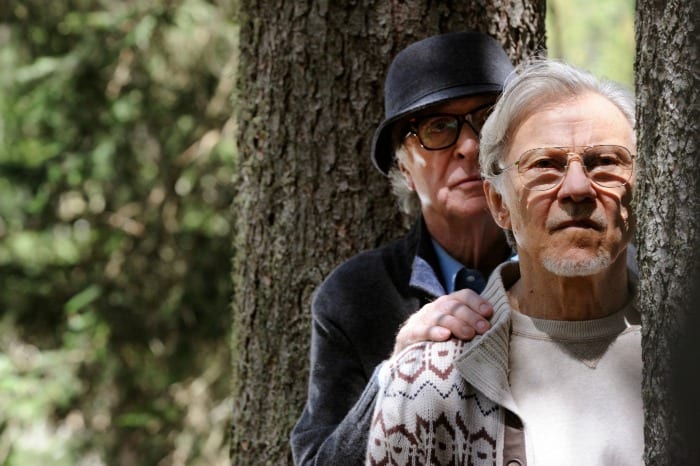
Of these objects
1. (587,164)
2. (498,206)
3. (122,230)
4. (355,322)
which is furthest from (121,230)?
(587,164)

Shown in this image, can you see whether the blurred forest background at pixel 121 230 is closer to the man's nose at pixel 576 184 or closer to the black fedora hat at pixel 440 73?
the black fedora hat at pixel 440 73

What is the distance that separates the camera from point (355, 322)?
256cm

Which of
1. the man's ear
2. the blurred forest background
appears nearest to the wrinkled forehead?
the man's ear

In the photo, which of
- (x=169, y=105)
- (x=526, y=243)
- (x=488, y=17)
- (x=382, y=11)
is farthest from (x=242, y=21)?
(x=169, y=105)

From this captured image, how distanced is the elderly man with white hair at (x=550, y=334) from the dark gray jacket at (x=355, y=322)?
1.62 feet

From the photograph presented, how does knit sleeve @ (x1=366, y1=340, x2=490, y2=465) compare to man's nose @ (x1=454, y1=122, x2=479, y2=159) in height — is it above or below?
below

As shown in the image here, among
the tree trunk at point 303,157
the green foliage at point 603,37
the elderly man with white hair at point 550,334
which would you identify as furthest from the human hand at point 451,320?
the green foliage at point 603,37

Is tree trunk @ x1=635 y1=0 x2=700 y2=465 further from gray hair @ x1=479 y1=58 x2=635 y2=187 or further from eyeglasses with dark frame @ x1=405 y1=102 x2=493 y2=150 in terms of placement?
eyeglasses with dark frame @ x1=405 y1=102 x2=493 y2=150

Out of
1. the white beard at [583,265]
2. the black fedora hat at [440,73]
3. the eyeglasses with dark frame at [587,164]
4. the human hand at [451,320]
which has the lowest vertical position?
the human hand at [451,320]

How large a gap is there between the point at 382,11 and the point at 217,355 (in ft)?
11.1

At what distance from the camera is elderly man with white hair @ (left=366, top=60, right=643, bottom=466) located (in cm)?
184

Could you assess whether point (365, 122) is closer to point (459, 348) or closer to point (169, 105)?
point (459, 348)

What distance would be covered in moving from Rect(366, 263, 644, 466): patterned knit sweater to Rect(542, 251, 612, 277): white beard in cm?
17

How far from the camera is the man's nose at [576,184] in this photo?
185 centimetres
